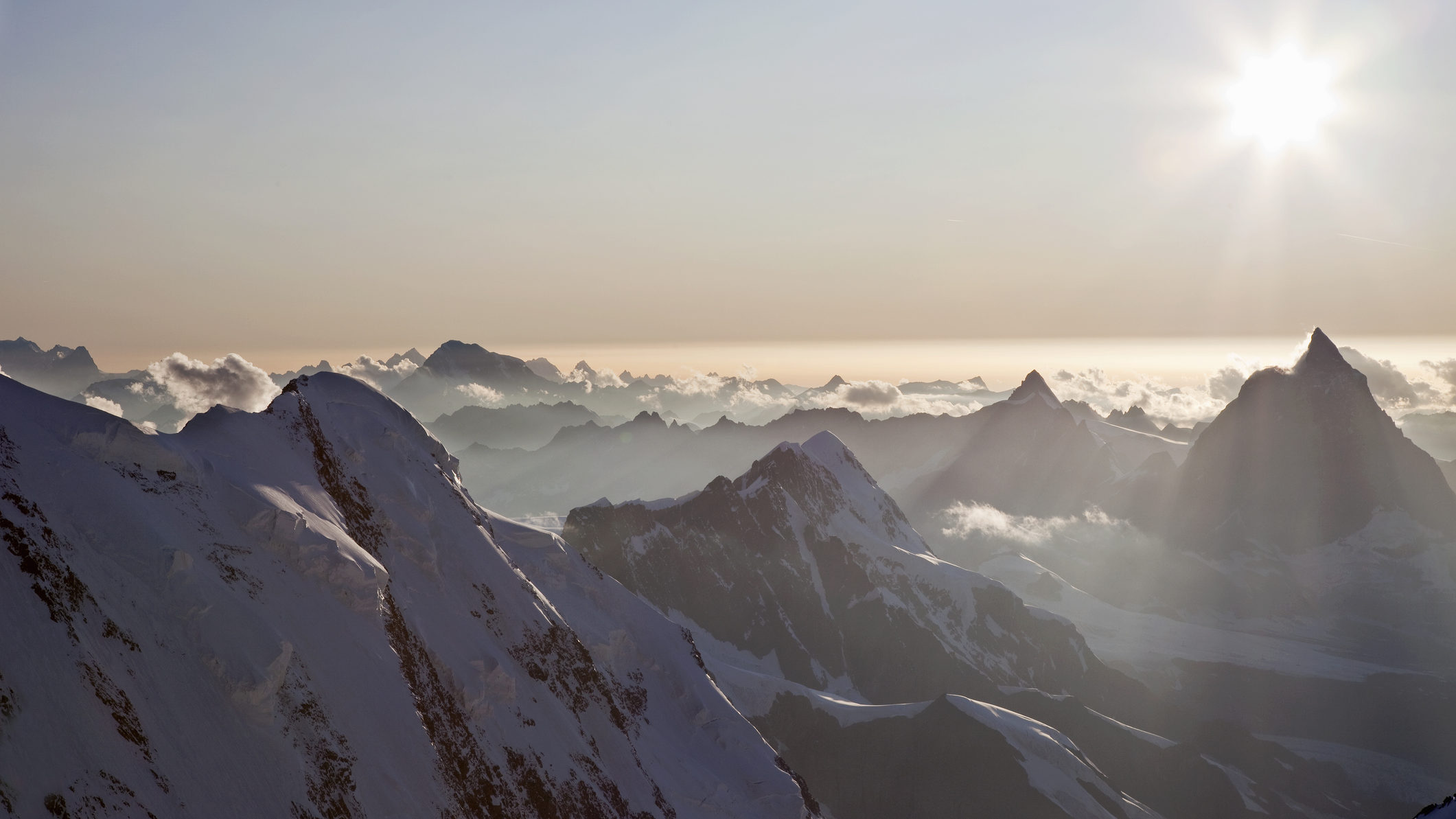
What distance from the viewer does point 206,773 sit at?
184 ft

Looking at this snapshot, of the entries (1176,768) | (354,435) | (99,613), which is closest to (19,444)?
(99,613)

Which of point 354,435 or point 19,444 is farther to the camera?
point 354,435

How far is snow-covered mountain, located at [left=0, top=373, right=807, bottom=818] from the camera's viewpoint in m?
52.4

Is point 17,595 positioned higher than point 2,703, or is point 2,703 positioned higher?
point 17,595

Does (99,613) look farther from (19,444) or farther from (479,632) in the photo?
(479,632)

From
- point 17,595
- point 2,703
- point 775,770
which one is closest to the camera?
point 2,703

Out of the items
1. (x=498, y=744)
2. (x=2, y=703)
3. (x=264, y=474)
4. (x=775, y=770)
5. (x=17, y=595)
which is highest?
(x=264, y=474)

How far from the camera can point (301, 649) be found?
70.9 meters

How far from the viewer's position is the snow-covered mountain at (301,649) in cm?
5241

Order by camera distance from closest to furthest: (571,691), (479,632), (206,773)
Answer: (206,773) → (479,632) → (571,691)

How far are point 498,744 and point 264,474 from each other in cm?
3296

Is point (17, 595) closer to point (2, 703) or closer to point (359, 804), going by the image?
point (2, 703)

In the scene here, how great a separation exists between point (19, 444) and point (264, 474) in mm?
22967

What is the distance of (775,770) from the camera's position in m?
119
